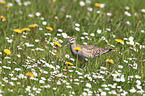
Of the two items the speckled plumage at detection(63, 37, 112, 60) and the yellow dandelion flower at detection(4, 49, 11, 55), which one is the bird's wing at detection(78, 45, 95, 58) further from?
the yellow dandelion flower at detection(4, 49, 11, 55)

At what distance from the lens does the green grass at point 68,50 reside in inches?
155

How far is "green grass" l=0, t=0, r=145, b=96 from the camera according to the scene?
3938mm

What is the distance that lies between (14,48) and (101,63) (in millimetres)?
1556

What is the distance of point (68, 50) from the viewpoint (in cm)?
483

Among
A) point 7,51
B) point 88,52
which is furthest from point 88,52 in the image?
point 7,51

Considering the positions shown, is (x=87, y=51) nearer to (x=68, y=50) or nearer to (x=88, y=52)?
(x=88, y=52)

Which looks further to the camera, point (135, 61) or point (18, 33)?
point (18, 33)

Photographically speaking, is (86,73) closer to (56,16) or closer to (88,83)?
(88,83)

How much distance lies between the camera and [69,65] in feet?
14.8

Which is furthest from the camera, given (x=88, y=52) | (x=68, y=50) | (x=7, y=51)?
(x=68, y=50)

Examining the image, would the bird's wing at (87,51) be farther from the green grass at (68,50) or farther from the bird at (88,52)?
the green grass at (68,50)

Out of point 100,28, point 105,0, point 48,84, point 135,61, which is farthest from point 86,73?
point 105,0

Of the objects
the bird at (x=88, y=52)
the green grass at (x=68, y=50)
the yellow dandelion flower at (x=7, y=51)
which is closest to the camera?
the green grass at (x=68, y=50)

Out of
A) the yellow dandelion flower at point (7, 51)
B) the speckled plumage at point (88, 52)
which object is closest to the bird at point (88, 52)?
the speckled plumage at point (88, 52)
